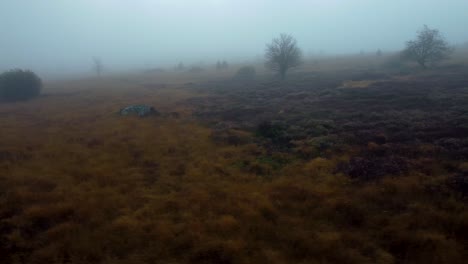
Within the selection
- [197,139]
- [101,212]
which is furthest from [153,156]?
[101,212]

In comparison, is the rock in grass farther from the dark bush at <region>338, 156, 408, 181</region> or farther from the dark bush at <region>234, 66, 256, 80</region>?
the dark bush at <region>234, 66, 256, 80</region>

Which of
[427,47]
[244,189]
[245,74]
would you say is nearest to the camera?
[244,189]

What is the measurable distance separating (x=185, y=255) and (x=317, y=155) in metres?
10.5

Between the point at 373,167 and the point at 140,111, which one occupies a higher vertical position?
the point at 140,111

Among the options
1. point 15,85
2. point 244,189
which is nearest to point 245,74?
point 15,85

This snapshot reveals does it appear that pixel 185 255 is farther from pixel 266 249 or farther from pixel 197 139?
pixel 197 139

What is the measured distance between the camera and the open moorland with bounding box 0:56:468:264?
977 cm

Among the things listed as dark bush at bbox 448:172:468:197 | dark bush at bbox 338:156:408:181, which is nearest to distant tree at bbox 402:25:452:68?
dark bush at bbox 338:156:408:181

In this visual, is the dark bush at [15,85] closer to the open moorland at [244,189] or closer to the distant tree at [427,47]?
the open moorland at [244,189]

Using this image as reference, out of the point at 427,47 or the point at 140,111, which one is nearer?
the point at 140,111

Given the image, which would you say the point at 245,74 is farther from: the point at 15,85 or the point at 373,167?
the point at 373,167

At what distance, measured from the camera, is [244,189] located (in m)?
13.8

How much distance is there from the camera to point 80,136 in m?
24.2

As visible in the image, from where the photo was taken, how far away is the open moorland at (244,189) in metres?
9.77
